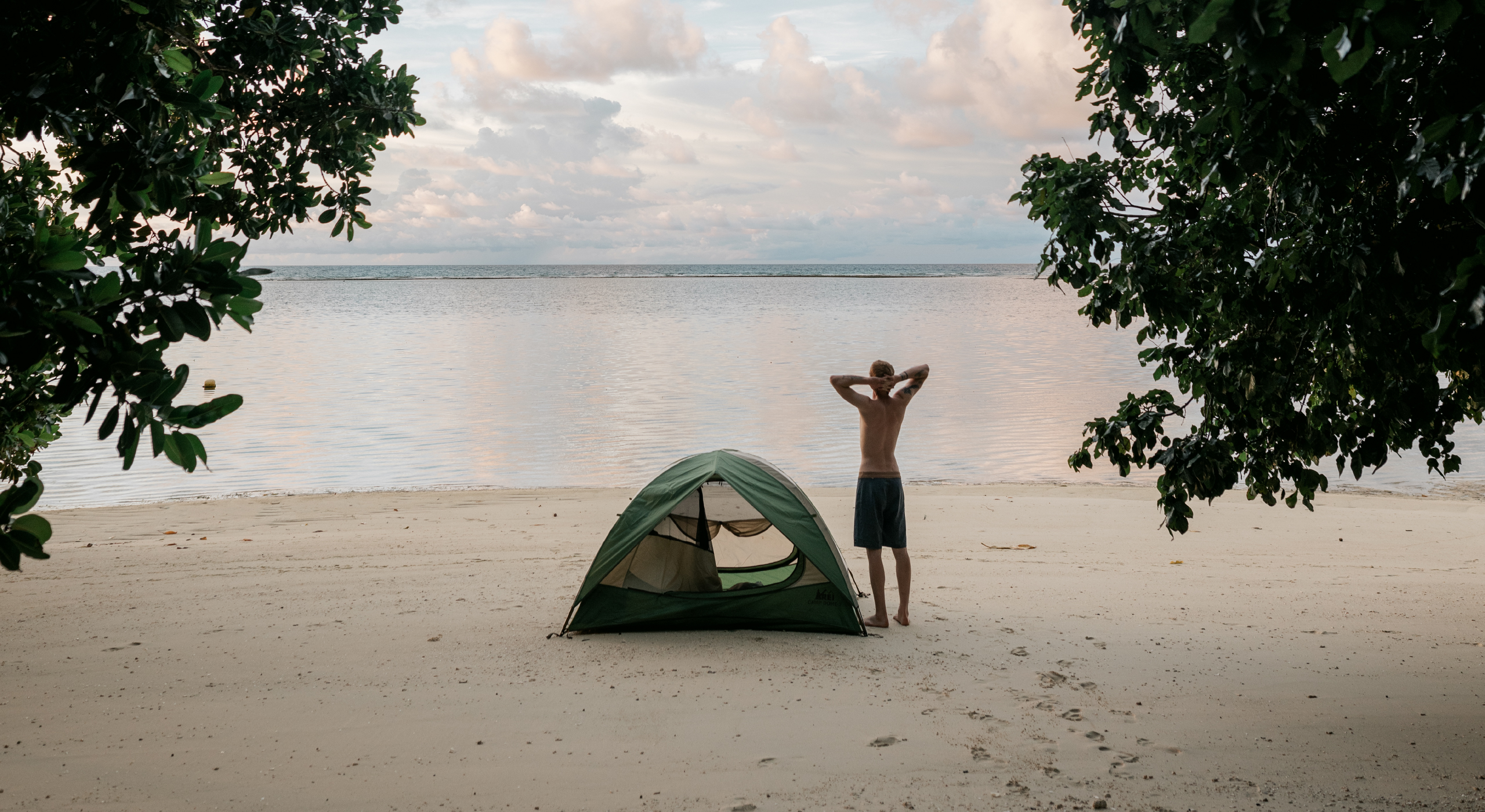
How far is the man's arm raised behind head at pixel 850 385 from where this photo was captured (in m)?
7.20

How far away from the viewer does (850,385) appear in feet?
24.5

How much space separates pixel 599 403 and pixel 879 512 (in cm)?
1576

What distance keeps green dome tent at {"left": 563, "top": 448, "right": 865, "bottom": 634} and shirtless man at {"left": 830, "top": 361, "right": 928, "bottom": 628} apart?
0.23 m

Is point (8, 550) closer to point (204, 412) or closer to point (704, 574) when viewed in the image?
point (204, 412)

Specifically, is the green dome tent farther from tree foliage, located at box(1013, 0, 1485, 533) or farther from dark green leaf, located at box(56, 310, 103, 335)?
dark green leaf, located at box(56, 310, 103, 335)

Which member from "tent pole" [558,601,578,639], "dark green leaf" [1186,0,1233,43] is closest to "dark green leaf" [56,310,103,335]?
"dark green leaf" [1186,0,1233,43]

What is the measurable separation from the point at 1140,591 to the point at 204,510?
1043 cm

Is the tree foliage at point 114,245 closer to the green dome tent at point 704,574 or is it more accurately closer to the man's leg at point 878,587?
the green dome tent at point 704,574

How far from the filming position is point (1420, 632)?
716 centimetres

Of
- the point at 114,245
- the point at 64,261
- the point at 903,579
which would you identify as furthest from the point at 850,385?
the point at 64,261

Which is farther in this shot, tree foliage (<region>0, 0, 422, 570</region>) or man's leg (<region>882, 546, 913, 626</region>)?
man's leg (<region>882, 546, 913, 626</region>)

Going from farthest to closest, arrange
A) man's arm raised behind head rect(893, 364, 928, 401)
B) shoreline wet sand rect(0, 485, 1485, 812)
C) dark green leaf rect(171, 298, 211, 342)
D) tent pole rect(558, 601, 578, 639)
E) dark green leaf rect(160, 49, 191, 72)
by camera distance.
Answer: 1. man's arm raised behind head rect(893, 364, 928, 401)
2. tent pole rect(558, 601, 578, 639)
3. shoreline wet sand rect(0, 485, 1485, 812)
4. dark green leaf rect(160, 49, 191, 72)
5. dark green leaf rect(171, 298, 211, 342)

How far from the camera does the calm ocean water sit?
49.2 feet

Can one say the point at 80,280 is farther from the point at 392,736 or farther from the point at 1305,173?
the point at 1305,173
